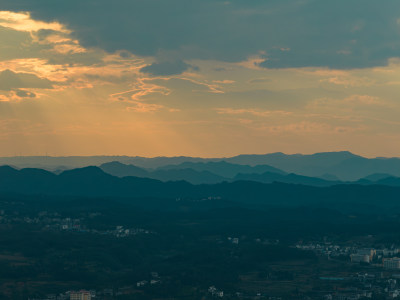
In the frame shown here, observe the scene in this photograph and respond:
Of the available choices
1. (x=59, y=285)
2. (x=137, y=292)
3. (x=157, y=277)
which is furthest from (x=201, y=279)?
(x=59, y=285)

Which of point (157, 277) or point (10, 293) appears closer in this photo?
point (10, 293)

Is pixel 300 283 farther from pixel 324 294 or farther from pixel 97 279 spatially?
pixel 97 279

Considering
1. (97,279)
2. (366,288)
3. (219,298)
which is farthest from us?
(97,279)

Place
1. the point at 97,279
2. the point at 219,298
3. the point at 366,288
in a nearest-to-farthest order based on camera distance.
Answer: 1. the point at 219,298
2. the point at 366,288
3. the point at 97,279

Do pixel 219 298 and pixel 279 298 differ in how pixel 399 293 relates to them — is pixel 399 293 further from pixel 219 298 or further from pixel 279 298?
pixel 219 298

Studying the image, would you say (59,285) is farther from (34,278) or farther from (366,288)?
(366,288)

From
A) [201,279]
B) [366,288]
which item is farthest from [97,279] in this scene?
[366,288]

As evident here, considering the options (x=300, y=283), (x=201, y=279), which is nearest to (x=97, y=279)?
(x=201, y=279)

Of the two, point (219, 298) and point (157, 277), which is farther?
point (157, 277)
